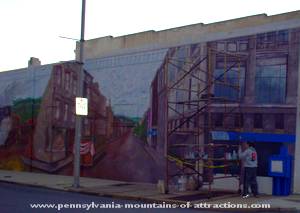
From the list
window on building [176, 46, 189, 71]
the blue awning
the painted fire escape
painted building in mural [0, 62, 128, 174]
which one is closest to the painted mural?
painted building in mural [0, 62, 128, 174]

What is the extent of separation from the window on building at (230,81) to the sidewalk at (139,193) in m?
3.46

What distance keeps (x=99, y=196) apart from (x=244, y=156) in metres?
4.56

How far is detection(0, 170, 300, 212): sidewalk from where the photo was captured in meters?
14.5

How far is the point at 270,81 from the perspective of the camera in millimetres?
17156

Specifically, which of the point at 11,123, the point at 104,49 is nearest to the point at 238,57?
the point at 11,123

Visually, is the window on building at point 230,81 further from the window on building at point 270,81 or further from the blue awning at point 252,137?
the blue awning at point 252,137

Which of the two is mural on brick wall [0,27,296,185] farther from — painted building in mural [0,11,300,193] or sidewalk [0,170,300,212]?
sidewalk [0,170,300,212]

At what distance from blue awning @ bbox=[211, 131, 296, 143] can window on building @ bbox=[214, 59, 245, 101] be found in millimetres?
1178

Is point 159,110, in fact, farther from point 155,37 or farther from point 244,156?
point 155,37

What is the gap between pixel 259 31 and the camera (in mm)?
17438

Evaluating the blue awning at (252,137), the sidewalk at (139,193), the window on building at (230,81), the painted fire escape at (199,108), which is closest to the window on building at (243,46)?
the painted fire escape at (199,108)

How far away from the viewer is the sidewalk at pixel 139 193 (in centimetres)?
1451

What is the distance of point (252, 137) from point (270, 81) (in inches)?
73.0

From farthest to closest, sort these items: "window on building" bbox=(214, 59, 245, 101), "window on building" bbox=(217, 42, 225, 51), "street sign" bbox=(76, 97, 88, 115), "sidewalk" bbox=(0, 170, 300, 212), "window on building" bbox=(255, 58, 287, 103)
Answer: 1. "street sign" bbox=(76, 97, 88, 115)
2. "window on building" bbox=(217, 42, 225, 51)
3. "window on building" bbox=(214, 59, 245, 101)
4. "window on building" bbox=(255, 58, 287, 103)
5. "sidewalk" bbox=(0, 170, 300, 212)
